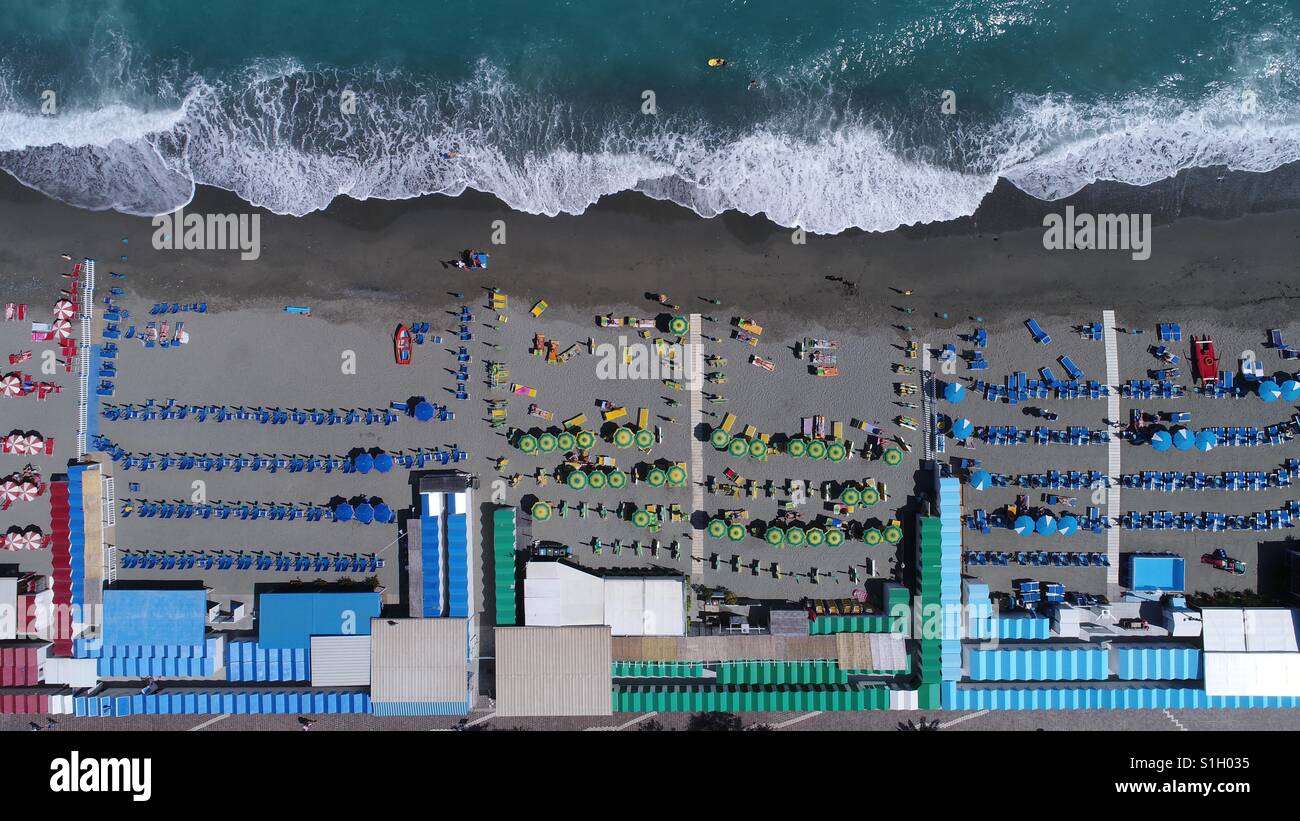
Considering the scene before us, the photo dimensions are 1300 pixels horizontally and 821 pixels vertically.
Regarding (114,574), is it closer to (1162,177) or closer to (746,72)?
(746,72)

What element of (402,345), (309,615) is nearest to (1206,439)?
(402,345)

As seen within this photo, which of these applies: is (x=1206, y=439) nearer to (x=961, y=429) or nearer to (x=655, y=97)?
(x=961, y=429)

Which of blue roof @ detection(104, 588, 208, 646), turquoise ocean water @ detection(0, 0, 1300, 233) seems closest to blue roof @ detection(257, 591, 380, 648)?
blue roof @ detection(104, 588, 208, 646)

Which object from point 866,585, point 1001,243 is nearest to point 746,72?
point 1001,243

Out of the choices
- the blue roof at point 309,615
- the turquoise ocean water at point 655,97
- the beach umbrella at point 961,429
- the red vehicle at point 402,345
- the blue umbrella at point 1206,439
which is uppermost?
the turquoise ocean water at point 655,97

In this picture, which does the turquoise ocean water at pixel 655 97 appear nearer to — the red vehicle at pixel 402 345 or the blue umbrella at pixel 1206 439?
the red vehicle at pixel 402 345

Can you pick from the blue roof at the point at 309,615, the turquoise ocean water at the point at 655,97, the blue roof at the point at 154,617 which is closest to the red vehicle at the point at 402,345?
the turquoise ocean water at the point at 655,97

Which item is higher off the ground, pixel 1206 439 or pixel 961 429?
pixel 961 429
